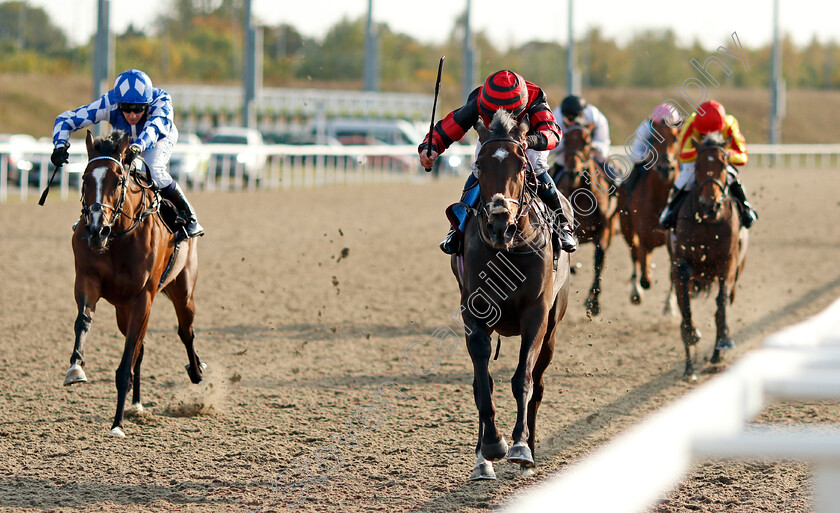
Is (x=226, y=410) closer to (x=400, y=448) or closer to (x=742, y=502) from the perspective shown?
(x=400, y=448)

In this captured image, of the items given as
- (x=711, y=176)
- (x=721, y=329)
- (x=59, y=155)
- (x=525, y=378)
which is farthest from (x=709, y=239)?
(x=59, y=155)

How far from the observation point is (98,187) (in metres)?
5.24

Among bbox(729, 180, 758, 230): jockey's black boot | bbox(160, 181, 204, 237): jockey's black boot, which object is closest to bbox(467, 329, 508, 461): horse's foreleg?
bbox(160, 181, 204, 237): jockey's black boot

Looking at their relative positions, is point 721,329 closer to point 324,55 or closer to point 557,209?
point 557,209

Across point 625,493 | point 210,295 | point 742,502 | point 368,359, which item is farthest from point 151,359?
point 625,493

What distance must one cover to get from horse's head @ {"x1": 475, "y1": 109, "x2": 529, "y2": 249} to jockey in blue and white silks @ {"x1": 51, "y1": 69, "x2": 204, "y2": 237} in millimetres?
2109

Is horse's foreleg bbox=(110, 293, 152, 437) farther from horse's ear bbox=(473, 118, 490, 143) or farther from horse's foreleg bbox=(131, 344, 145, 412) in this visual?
horse's ear bbox=(473, 118, 490, 143)

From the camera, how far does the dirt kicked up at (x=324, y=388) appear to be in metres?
4.52

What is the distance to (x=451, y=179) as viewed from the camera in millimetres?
29219

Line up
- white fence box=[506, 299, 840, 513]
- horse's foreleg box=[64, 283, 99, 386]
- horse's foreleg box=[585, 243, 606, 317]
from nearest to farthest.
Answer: white fence box=[506, 299, 840, 513], horse's foreleg box=[64, 283, 99, 386], horse's foreleg box=[585, 243, 606, 317]

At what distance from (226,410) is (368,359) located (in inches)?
66.8

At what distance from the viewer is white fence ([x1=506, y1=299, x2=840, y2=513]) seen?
118cm

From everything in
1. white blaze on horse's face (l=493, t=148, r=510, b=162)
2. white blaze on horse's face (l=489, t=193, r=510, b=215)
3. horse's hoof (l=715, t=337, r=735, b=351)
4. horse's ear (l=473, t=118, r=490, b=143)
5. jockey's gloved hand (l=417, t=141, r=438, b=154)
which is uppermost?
horse's ear (l=473, t=118, r=490, b=143)

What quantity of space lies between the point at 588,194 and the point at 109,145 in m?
4.98
